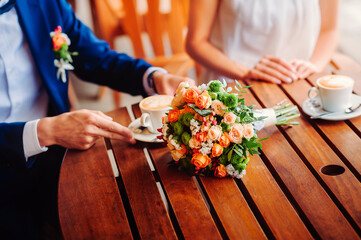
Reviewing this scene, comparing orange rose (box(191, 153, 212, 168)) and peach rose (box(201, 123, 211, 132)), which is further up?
peach rose (box(201, 123, 211, 132))

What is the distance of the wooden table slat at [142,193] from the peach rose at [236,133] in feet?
0.85

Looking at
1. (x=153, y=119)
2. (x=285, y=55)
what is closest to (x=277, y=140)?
(x=153, y=119)

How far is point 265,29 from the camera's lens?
1746 mm

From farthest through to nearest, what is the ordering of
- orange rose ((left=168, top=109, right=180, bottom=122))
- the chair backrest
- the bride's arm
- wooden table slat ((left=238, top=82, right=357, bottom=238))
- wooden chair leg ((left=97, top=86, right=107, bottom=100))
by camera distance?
wooden chair leg ((left=97, top=86, right=107, bottom=100)), the chair backrest, the bride's arm, orange rose ((left=168, top=109, right=180, bottom=122)), wooden table slat ((left=238, top=82, right=357, bottom=238))

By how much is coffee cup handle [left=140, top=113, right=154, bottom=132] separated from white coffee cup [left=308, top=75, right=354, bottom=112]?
0.58 m

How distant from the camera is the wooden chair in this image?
240cm

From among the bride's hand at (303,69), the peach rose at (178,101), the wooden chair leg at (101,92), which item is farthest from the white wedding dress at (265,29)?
the wooden chair leg at (101,92)

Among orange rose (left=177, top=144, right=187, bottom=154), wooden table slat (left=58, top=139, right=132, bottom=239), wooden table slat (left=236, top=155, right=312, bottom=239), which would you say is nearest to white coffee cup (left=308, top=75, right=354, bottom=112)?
wooden table slat (left=236, top=155, right=312, bottom=239)

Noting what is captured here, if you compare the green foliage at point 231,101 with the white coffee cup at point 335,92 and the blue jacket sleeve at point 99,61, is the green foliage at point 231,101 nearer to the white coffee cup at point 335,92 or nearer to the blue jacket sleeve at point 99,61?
the white coffee cup at point 335,92

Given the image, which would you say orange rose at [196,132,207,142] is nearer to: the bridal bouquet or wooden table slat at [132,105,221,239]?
the bridal bouquet

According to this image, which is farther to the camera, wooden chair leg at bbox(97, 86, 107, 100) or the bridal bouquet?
wooden chair leg at bbox(97, 86, 107, 100)

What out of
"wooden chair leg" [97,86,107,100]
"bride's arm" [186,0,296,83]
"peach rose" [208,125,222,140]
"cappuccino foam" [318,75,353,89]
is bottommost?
"wooden chair leg" [97,86,107,100]

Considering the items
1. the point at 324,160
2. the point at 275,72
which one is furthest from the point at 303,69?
the point at 324,160

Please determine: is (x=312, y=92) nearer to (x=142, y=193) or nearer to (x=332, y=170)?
(x=332, y=170)
